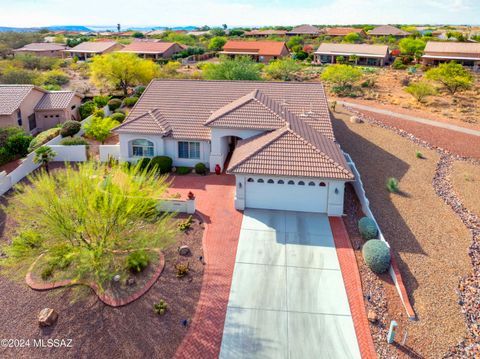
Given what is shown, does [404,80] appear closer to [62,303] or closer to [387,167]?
[387,167]

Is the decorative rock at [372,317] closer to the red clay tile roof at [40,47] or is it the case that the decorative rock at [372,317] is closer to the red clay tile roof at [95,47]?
the red clay tile roof at [95,47]

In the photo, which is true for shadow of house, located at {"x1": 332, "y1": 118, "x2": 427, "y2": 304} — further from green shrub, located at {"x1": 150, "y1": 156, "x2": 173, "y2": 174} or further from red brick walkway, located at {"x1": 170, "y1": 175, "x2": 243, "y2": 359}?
green shrub, located at {"x1": 150, "y1": 156, "x2": 173, "y2": 174}

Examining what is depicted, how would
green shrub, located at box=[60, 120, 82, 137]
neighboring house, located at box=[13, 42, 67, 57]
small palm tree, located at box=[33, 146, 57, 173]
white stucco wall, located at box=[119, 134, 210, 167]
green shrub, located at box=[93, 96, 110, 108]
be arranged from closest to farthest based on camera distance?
small palm tree, located at box=[33, 146, 57, 173], white stucco wall, located at box=[119, 134, 210, 167], green shrub, located at box=[60, 120, 82, 137], green shrub, located at box=[93, 96, 110, 108], neighboring house, located at box=[13, 42, 67, 57]

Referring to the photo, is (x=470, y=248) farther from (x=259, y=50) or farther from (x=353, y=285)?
(x=259, y=50)

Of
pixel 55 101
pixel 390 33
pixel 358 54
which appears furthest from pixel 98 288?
pixel 390 33

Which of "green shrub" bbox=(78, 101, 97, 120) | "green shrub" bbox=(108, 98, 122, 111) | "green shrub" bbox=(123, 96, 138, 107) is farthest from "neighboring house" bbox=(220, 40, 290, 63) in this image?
"green shrub" bbox=(78, 101, 97, 120)

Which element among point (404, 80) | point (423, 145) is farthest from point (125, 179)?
point (404, 80)

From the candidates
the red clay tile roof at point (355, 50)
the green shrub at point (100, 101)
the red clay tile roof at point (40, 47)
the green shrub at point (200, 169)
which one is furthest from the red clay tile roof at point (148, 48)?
the green shrub at point (200, 169)
